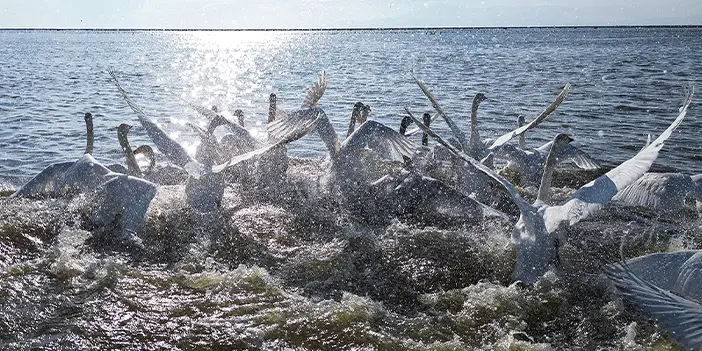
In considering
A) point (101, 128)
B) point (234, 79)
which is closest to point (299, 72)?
point (234, 79)

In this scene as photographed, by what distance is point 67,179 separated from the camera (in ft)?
25.5

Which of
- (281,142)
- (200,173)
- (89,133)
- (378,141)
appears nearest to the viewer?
(281,142)

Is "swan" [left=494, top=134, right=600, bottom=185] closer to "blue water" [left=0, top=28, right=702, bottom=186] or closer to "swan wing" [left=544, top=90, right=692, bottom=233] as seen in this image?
"blue water" [left=0, top=28, right=702, bottom=186]

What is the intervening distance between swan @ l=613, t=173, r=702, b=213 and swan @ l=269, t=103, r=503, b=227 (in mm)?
1932

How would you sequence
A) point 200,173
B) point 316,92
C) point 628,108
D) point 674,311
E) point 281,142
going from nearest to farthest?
point 674,311 < point 281,142 < point 200,173 < point 316,92 < point 628,108

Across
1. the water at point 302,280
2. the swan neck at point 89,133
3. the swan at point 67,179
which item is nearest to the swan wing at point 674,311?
the water at point 302,280

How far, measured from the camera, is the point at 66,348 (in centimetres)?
477

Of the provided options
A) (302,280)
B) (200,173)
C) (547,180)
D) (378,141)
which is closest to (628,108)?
(378,141)

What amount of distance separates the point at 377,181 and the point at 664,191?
11.2 ft

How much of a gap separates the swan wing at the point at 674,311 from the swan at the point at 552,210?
5.58ft

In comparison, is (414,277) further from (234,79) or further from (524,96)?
(234,79)

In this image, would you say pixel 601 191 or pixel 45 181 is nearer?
pixel 601 191

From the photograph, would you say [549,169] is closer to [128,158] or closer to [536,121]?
[536,121]

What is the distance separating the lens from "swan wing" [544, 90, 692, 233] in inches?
227
